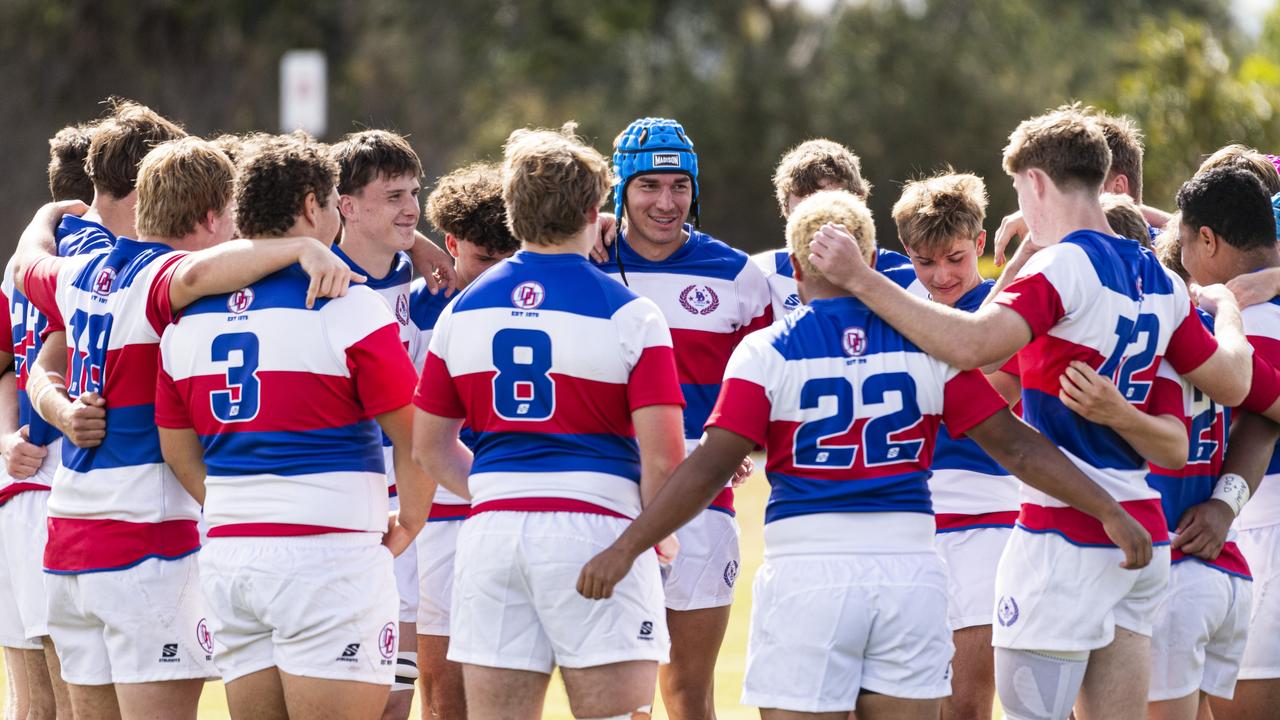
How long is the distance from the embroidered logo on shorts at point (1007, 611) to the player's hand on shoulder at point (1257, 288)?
4.58 feet

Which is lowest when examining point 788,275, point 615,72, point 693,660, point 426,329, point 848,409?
point 693,660

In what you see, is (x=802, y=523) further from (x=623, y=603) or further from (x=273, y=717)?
(x=273, y=717)

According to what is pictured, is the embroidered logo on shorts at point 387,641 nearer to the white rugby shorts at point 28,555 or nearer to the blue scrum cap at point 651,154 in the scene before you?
the white rugby shorts at point 28,555

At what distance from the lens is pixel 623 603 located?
4.34 metres

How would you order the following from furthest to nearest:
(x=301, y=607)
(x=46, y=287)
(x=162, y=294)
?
(x=46, y=287), (x=162, y=294), (x=301, y=607)

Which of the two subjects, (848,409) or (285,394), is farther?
(285,394)

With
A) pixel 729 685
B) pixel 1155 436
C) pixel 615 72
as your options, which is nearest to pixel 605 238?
pixel 1155 436

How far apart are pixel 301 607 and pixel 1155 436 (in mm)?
2601

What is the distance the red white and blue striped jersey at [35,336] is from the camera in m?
5.39

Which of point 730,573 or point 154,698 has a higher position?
point 730,573

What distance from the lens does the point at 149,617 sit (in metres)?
4.87

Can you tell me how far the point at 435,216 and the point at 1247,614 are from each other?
3.33 m

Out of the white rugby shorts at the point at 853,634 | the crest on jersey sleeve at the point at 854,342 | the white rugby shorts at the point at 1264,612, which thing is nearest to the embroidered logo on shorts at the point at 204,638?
the white rugby shorts at the point at 853,634

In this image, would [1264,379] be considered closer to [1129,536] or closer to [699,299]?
[1129,536]
